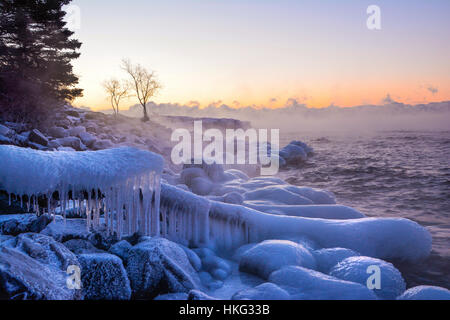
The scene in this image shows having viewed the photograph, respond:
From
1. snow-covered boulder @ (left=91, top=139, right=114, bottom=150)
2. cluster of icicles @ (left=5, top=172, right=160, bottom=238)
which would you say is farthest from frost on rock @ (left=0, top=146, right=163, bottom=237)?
snow-covered boulder @ (left=91, top=139, right=114, bottom=150)

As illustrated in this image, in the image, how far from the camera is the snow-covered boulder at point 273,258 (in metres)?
3.64

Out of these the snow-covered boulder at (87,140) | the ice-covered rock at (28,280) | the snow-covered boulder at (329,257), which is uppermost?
the snow-covered boulder at (87,140)

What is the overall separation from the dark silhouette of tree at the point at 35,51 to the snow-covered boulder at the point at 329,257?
14093 millimetres

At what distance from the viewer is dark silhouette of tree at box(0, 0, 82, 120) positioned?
14148 mm

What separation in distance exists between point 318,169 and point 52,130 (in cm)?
1512

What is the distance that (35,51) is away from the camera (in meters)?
16.8

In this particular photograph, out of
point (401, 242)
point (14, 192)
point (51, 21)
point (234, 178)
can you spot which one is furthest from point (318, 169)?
point (51, 21)

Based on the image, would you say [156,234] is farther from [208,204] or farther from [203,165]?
[203,165]

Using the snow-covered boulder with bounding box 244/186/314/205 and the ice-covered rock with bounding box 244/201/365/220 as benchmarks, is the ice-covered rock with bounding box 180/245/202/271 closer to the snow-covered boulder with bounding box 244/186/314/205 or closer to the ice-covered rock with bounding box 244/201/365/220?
the ice-covered rock with bounding box 244/201/365/220

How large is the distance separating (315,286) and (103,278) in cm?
230

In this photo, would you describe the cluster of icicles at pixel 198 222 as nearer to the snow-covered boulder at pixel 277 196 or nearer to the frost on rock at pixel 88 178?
the frost on rock at pixel 88 178

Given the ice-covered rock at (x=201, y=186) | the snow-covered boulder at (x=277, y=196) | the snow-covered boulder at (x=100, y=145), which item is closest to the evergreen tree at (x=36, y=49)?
the snow-covered boulder at (x=100, y=145)

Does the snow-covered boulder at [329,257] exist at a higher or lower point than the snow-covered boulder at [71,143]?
lower

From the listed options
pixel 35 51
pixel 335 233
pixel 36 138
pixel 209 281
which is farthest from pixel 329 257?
pixel 35 51
